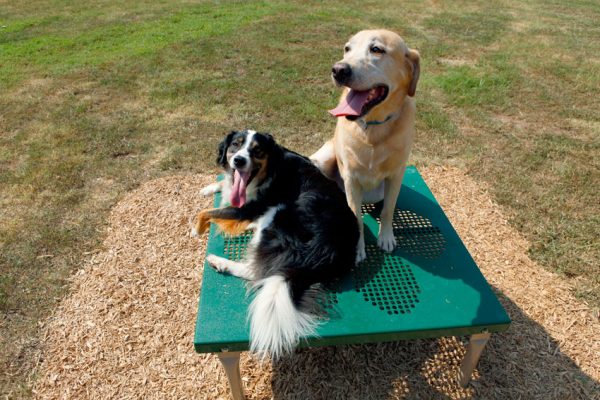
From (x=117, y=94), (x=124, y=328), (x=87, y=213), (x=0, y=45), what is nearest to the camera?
(x=124, y=328)

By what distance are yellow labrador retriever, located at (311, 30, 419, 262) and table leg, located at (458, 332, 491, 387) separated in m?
0.75

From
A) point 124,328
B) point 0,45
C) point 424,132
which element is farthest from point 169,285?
point 0,45

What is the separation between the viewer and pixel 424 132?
5027 mm

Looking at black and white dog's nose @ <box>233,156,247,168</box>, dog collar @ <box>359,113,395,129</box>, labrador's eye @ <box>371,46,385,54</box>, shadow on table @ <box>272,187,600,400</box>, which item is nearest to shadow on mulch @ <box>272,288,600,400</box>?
shadow on table @ <box>272,187,600,400</box>

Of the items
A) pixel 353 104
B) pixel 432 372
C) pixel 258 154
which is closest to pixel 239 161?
pixel 258 154

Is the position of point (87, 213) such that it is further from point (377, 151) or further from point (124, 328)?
point (377, 151)

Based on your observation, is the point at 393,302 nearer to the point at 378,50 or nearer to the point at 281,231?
the point at 281,231

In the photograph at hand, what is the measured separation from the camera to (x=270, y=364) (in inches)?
98.9

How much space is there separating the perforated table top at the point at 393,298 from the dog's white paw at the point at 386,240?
41 millimetres

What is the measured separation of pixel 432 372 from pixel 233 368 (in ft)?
4.18

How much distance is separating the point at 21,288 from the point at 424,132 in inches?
179

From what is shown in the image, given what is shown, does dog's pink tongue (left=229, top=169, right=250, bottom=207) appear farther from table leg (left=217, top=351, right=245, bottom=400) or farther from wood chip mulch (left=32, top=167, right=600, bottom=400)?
table leg (left=217, top=351, right=245, bottom=400)

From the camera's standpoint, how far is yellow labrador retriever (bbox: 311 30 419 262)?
222 centimetres

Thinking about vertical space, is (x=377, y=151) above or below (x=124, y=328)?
above
